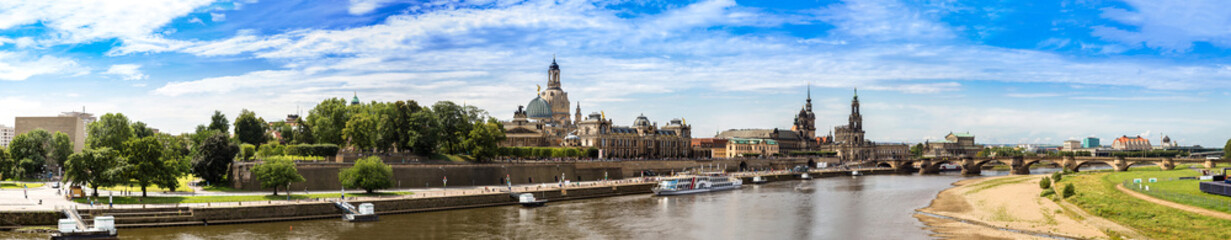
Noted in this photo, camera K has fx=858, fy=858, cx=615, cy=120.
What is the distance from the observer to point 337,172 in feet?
235

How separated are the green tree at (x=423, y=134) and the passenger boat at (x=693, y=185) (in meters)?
23.4

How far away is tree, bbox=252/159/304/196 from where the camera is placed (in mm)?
59625

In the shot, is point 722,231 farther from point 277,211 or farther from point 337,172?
point 337,172

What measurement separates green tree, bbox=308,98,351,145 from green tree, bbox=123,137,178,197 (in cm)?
3442

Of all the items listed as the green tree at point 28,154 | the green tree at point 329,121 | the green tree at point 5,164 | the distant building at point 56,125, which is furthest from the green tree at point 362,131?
the distant building at point 56,125

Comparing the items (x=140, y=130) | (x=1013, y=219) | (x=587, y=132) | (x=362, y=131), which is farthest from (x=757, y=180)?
(x=140, y=130)

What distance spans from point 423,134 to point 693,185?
28.0 metres

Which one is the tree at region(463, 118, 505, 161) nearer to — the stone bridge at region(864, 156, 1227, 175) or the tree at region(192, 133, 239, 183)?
the tree at region(192, 133, 239, 183)

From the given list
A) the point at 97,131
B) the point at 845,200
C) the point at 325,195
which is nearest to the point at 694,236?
the point at 325,195

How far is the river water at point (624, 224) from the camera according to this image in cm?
4628

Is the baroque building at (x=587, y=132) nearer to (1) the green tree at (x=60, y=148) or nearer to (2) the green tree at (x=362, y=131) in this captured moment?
(2) the green tree at (x=362, y=131)

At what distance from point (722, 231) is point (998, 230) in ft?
49.9

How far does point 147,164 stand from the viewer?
2194 inches

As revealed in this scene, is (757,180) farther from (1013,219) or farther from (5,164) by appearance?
(5,164)
